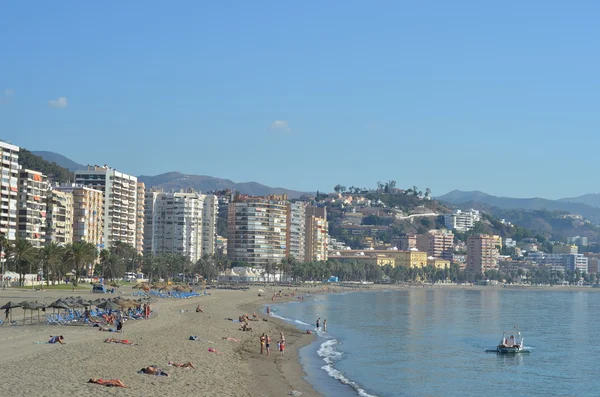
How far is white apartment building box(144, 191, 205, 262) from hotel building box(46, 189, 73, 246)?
49.6m

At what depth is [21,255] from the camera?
8900 cm

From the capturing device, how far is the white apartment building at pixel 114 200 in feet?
510

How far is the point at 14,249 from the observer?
298 ft

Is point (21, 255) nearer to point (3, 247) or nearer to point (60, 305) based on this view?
point (3, 247)

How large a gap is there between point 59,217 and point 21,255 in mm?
43318

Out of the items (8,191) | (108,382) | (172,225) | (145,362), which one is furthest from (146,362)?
(172,225)

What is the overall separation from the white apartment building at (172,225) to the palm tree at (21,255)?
92156 millimetres

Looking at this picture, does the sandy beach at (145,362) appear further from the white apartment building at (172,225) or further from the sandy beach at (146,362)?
the white apartment building at (172,225)

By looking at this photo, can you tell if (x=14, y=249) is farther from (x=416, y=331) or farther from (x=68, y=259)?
(x=416, y=331)

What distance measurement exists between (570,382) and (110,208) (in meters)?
122

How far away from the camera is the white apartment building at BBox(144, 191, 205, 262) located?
18662 centimetres

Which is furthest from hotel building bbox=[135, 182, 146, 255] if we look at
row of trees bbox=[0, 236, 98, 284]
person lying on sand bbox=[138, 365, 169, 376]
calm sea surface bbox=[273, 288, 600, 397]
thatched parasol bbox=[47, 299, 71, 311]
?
person lying on sand bbox=[138, 365, 169, 376]

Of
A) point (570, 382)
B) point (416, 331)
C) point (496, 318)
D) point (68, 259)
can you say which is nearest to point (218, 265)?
point (68, 259)

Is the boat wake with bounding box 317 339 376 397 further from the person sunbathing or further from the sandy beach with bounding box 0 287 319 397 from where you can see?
the person sunbathing
